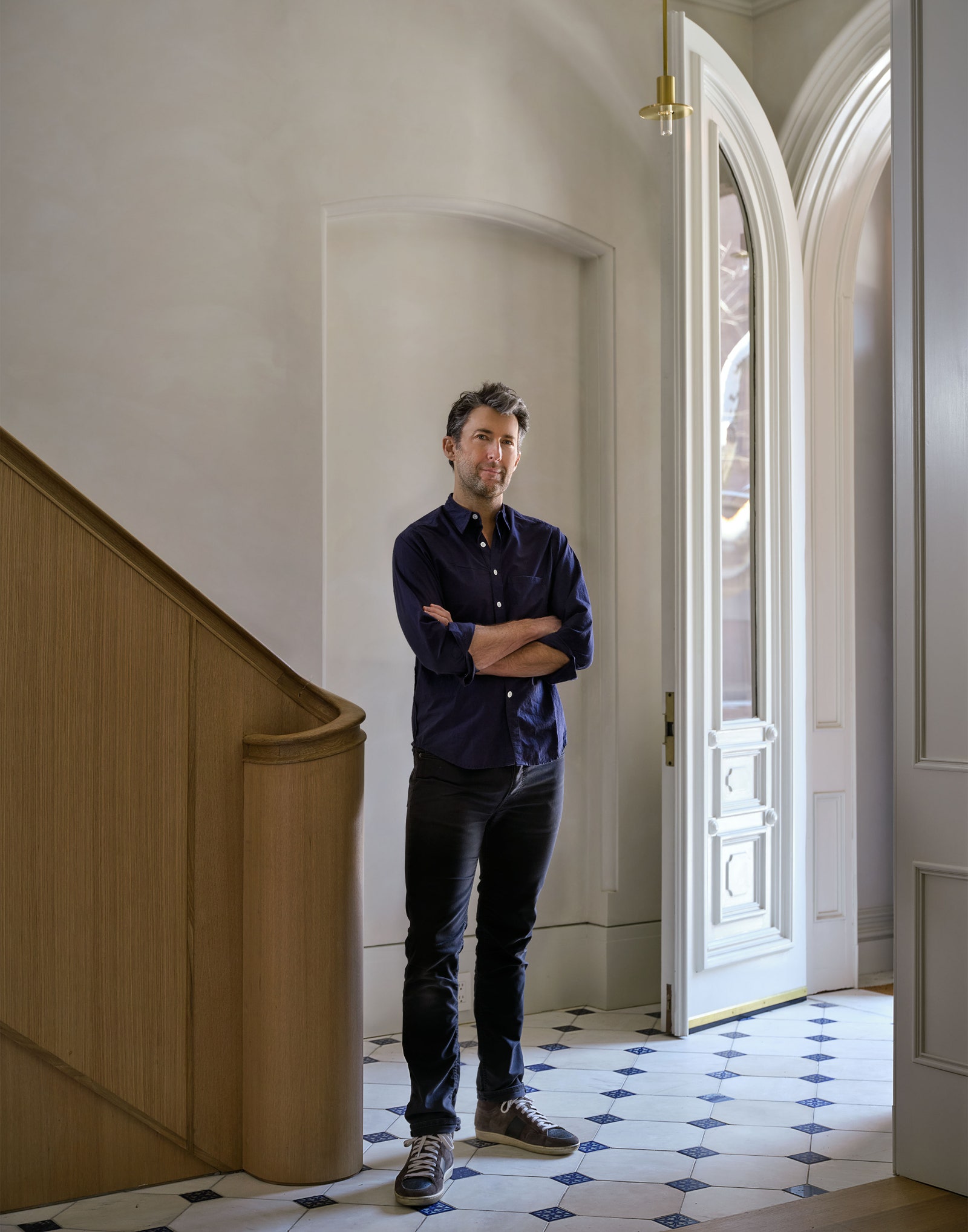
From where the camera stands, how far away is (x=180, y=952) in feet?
9.30

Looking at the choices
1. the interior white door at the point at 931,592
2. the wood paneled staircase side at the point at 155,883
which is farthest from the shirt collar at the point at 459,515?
the interior white door at the point at 931,592

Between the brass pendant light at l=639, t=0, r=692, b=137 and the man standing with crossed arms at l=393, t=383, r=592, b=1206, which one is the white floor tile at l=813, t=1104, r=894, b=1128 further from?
the brass pendant light at l=639, t=0, r=692, b=137

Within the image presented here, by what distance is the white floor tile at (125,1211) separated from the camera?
2.63 metres

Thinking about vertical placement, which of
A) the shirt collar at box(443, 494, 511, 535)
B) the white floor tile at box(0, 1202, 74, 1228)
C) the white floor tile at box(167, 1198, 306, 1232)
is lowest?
the white floor tile at box(167, 1198, 306, 1232)

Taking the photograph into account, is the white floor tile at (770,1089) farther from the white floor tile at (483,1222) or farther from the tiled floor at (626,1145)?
the white floor tile at (483,1222)

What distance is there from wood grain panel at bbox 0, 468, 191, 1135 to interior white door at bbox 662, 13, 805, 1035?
191 cm

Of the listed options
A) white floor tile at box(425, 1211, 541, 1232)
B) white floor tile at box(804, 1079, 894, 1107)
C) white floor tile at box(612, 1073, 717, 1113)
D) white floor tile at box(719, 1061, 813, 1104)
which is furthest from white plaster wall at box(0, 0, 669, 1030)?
white floor tile at box(425, 1211, 541, 1232)

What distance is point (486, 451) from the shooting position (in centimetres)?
311

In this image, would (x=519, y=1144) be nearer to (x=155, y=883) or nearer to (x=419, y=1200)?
(x=419, y=1200)

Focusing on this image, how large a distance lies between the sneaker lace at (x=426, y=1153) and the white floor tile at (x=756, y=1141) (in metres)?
0.70

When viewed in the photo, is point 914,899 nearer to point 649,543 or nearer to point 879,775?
point 649,543

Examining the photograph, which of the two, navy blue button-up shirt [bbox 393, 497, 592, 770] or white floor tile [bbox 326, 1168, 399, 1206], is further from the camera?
navy blue button-up shirt [bbox 393, 497, 592, 770]

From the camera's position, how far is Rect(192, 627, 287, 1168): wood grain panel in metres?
2.86

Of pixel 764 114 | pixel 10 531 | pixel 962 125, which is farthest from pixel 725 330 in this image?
pixel 10 531
